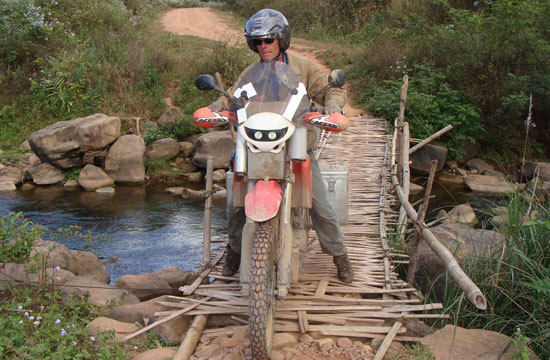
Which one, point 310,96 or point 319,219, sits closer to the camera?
point 310,96

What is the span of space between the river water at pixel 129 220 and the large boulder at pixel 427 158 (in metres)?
4.65

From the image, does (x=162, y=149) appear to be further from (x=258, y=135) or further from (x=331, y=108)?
(x=258, y=135)

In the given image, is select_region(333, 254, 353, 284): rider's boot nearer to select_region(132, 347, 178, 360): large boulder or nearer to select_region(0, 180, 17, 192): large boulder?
select_region(132, 347, 178, 360): large boulder

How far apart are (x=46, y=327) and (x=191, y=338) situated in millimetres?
898

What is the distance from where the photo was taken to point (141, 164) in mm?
11148

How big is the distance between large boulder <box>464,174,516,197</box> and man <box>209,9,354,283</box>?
288 inches

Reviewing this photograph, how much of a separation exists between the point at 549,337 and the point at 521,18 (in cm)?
981

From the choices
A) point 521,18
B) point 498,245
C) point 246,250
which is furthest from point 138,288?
point 521,18

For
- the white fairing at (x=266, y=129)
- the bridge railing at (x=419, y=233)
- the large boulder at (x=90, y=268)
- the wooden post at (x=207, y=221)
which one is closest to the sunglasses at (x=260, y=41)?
the white fairing at (x=266, y=129)

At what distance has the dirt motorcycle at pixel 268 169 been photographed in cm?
295

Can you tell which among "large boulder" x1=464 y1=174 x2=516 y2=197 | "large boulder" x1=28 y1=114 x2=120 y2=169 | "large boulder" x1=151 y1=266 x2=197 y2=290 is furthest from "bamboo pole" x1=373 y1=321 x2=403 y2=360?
"large boulder" x1=28 y1=114 x2=120 y2=169

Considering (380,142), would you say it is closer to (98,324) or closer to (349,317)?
(349,317)

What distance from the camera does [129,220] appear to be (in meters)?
8.59

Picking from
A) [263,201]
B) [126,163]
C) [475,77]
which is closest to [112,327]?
[263,201]
